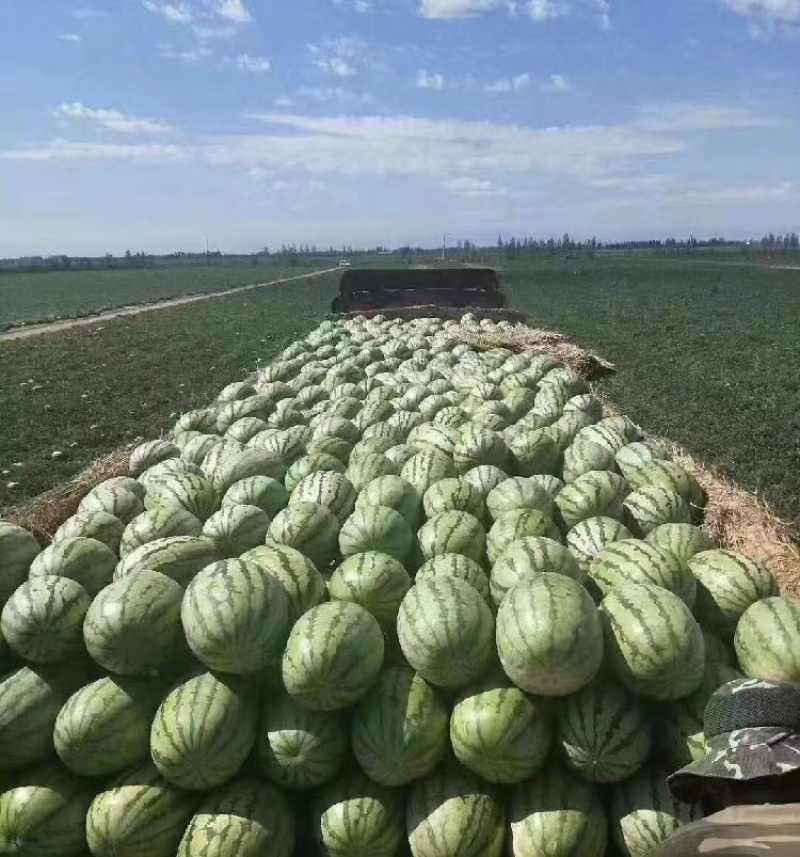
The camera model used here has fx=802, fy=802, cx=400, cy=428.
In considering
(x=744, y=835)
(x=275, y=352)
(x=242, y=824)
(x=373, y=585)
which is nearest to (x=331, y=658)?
(x=373, y=585)

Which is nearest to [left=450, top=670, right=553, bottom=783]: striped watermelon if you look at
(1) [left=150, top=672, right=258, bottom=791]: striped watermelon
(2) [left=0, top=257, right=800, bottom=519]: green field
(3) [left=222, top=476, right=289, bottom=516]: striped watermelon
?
(1) [left=150, top=672, right=258, bottom=791]: striped watermelon

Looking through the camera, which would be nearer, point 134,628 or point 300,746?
point 300,746

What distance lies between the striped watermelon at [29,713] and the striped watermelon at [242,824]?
Result: 77 cm

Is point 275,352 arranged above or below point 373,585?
below

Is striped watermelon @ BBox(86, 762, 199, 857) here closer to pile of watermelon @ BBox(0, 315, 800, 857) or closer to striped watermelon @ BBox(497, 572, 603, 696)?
pile of watermelon @ BBox(0, 315, 800, 857)

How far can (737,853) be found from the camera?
82.1 inches

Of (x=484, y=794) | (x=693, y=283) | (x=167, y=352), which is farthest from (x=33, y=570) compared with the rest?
(x=693, y=283)

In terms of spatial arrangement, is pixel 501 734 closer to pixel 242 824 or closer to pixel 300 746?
pixel 300 746

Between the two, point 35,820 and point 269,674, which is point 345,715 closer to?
point 269,674

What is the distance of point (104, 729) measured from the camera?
3.26 meters

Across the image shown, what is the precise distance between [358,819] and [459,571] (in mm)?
1185

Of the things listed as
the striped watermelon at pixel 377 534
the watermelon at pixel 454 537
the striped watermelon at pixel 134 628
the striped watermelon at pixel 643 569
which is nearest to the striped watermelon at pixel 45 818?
the striped watermelon at pixel 134 628

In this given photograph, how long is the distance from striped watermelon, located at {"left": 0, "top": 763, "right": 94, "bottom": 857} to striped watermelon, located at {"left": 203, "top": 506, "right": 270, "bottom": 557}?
4.53ft

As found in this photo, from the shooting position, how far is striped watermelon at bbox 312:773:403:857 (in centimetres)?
314
